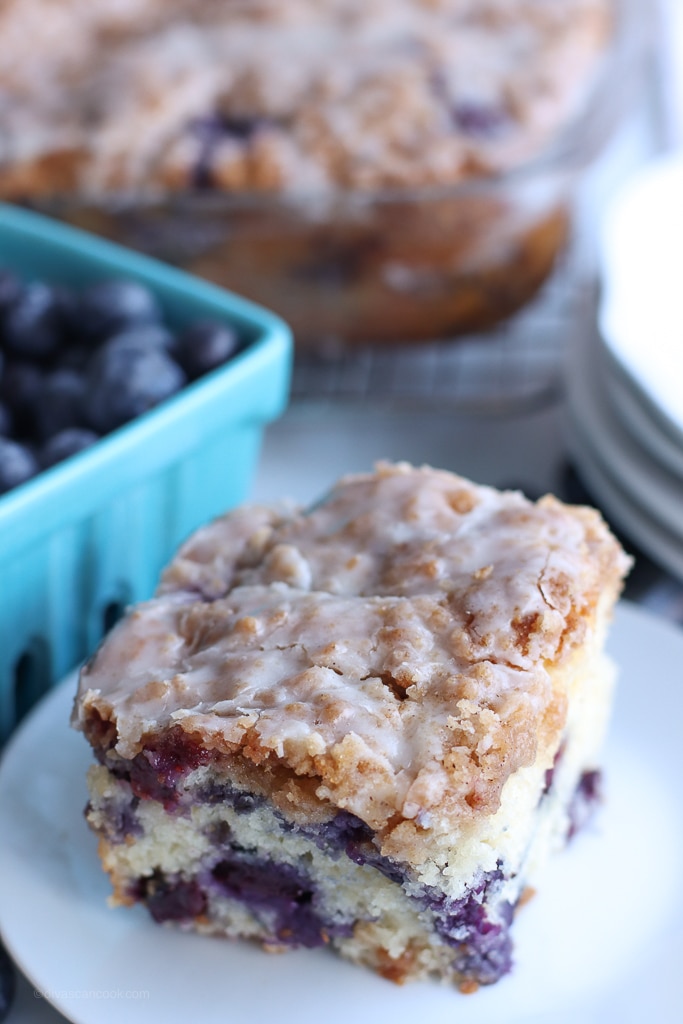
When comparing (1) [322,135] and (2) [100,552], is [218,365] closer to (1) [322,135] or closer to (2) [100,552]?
(2) [100,552]

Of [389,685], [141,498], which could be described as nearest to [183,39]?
[141,498]

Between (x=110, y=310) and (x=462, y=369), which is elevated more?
(x=110, y=310)

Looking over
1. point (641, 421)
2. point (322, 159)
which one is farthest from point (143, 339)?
point (641, 421)

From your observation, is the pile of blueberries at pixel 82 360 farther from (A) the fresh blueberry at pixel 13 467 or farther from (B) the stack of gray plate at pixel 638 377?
(B) the stack of gray plate at pixel 638 377

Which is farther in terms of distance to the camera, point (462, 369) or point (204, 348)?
point (462, 369)

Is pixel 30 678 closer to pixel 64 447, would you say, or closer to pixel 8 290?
pixel 64 447

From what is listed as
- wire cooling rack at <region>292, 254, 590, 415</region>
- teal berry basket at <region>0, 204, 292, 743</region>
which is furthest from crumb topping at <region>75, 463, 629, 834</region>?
wire cooling rack at <region>292, 254, 590, 415</region>
